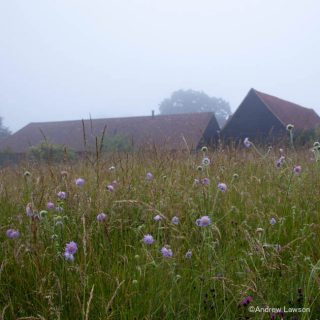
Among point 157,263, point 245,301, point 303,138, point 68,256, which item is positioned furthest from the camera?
point 303,138

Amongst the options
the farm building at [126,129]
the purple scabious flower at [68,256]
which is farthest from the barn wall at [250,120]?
the purple scabious flower at [68,256]

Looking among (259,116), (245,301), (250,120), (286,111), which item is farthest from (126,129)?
(245,301)

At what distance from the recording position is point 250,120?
26.1m

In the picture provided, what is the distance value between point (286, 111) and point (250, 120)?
2.67 meters

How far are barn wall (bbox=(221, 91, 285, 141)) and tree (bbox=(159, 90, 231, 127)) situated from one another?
5461 centimetres

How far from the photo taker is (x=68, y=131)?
3353 cm

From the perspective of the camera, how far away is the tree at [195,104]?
81.4 metres

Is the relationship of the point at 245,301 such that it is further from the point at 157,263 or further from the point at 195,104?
the point at 195,104

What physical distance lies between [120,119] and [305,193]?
32694mm

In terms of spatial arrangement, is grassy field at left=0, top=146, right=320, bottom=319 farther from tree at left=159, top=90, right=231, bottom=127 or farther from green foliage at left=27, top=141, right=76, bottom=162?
tree at left=159, top=90, right=231, bottom=127

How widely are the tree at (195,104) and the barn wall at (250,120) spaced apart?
5461 centimetres

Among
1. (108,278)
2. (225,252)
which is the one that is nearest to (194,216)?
(225,252)

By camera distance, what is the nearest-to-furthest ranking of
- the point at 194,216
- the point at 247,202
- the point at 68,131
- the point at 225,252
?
1. the point at 225,252
2. the point at 194,216
3. the point at 247,202
4. the point at 68,131

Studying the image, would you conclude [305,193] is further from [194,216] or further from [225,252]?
[225,252]
